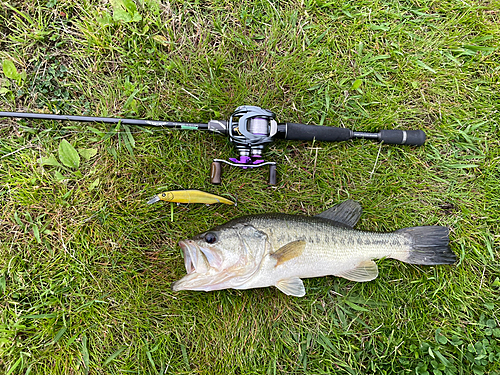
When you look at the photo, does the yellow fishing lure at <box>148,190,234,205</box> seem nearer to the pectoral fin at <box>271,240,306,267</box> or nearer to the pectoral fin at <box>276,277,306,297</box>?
the pectoral fin at <box>271,240,306,267</box>

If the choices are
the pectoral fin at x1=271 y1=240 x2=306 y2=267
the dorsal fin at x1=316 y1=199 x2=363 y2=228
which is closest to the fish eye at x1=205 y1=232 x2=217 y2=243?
the pectoral fin at x1=271 y1=240 x2=306 y2=267

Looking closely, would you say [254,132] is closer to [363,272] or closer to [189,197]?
[189,197]

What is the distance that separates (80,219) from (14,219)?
69 cm

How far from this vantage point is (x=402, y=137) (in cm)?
322

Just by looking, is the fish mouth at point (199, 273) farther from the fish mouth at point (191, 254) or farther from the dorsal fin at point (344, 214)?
the dorsal fin at point (344, 214)

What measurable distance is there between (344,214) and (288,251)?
809mm

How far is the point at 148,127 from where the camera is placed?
3.21m

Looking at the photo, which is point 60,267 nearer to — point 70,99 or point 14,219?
point 14,219

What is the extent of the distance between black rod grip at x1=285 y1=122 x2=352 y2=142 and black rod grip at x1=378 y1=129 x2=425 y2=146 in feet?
1.37

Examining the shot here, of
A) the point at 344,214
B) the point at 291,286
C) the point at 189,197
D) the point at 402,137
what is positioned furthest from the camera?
the point at 402,137

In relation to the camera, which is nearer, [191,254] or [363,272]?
[191,254]

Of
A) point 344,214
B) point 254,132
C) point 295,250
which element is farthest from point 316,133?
point 295,250

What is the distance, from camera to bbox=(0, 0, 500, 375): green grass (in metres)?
3.07

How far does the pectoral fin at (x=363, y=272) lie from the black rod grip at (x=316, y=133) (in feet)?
4.38
